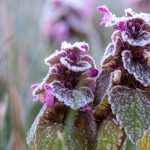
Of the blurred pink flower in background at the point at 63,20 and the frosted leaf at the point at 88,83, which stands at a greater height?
the blurred pink flower in background at the point at 63,20

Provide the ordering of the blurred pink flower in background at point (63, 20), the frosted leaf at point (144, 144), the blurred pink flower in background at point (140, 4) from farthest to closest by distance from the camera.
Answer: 1. the blurred pink flower in background at point (140, 4)
2. the blurred pink flower in background at point (63, 20)
3. the frosted leaf at point (144, 144)

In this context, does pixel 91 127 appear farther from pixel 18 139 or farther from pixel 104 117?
pixel 18 139

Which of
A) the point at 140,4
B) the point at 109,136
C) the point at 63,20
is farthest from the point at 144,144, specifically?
the point at 140,4

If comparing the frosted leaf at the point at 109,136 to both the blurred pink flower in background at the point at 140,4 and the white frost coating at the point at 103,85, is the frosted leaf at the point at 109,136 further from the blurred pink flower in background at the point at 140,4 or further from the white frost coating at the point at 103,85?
the blurred pink flower in background at the point at 140,4

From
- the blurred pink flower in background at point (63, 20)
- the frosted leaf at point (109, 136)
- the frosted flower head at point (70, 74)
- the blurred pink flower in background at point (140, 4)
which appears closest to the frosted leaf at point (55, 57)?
the frosted flower head at point (70, 74)

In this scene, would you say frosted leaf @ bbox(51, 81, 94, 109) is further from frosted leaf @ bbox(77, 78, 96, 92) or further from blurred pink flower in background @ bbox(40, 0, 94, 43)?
blurred pink flower in background @ bbox(40, 0, 94, 43)

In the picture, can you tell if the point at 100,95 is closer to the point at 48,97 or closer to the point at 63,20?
the point at 48,97

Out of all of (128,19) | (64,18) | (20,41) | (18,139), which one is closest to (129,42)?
(128,19)
